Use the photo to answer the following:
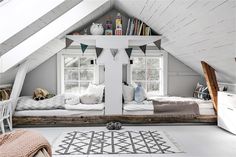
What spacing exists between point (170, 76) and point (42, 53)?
9.59 feet

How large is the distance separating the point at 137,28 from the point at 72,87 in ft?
6.83

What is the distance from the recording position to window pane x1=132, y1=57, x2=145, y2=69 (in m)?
6.01

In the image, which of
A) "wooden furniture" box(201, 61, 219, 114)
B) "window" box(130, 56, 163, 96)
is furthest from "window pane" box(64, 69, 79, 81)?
"wooden furniture" box(201, 61, 219, 114)

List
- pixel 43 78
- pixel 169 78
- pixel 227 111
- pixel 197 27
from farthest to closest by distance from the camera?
pixel 169 78 < pixel 43 78 < pixel 227 111 < pixel 197 27

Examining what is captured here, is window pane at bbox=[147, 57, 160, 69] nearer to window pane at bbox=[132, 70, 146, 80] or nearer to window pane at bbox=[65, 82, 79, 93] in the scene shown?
window pane at bbox=[132, 70, 146, 80]

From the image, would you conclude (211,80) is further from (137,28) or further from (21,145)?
(21,145)

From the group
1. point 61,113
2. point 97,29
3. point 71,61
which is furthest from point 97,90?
point 97,29

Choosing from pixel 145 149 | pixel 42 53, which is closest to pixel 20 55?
pixel 42 53

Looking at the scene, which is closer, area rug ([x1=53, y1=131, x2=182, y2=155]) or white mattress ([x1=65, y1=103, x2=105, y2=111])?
area rug ([x1=53, y1=131, x2=182, y2=155])

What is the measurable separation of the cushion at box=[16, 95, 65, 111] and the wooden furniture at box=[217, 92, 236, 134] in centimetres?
293

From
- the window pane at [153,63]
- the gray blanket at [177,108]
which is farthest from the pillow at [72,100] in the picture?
the window pane at [153,63]

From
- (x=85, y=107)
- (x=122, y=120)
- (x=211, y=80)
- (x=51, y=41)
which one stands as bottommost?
(x=122, y=120)

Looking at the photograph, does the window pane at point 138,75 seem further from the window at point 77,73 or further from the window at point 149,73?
the window at point 77,73

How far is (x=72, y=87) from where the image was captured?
6.04 metres
